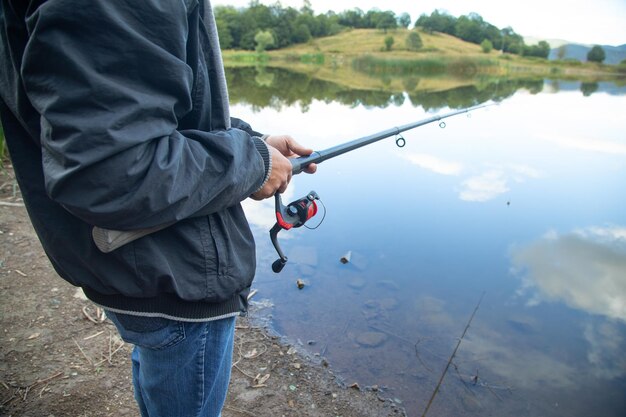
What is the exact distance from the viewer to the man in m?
0.82

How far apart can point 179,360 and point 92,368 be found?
166 centimetres

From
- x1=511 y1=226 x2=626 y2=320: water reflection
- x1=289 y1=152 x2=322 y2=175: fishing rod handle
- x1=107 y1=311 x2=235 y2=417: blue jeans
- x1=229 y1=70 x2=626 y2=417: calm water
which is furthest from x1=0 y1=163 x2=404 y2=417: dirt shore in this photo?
x1=511 y1=226 x2=626 y2=320: water reflection

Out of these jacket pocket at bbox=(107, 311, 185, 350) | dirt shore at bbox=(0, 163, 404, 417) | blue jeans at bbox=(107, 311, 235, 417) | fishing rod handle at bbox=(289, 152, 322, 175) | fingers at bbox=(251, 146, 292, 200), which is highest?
fingers at bbox=(251, 146, 292, 200)

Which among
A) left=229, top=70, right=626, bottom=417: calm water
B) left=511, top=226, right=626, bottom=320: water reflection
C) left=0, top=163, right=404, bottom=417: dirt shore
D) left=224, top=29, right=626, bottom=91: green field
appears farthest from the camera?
left=224, top=29, right=626, bottom=91: green field

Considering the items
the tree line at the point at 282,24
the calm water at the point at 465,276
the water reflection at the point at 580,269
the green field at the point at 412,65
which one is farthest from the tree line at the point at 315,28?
the water reflection at the point at 580,269

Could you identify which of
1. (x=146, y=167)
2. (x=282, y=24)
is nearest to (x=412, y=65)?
(x=282, y=24)

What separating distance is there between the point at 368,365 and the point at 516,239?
9.82 ft

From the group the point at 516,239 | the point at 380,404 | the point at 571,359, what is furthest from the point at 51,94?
the point at 516,239

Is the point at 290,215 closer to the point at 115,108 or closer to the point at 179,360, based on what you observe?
the point at 179,360

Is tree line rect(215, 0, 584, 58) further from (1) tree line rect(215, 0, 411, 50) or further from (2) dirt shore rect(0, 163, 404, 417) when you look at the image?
(2) dirt shore rect(0, 163, 404, 417)

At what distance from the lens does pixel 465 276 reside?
4.29m

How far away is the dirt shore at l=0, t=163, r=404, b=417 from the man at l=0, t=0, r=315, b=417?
1228mm

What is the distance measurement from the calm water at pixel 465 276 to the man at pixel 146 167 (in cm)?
190

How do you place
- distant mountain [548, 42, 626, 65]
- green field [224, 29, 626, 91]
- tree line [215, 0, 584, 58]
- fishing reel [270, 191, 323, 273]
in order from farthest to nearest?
1. tree line [215, 0, 584, 58]
2. distant mountain [548, 42, 626, 65]
3. green field [224, 29, 626, 91]
4. fishing reel [270, 191, 323, 273]
